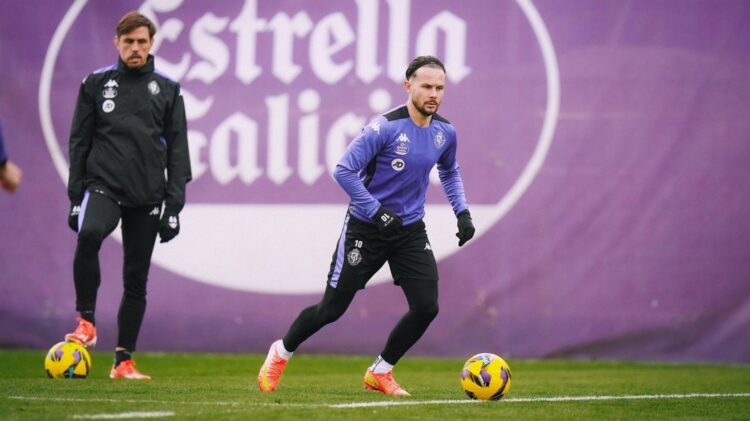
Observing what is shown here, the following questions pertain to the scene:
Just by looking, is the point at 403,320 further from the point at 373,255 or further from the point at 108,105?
the point at 108,105

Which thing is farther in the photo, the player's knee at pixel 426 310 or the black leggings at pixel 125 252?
the black leggings at pixel 125 252

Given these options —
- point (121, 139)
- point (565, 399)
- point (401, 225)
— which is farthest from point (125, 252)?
point (565, 399)

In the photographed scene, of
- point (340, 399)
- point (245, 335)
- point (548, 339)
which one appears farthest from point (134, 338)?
point (548, 339)

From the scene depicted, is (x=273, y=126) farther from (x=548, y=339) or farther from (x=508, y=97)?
(x=548, y=339)

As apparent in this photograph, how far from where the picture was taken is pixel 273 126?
10.6 m

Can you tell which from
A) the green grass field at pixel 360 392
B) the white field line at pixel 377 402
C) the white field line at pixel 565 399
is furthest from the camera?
the white field line at pixel 565 399

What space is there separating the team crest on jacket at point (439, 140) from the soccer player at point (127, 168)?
5.87ft

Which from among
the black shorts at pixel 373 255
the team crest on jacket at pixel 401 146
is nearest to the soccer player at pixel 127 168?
the black shorts at pixel 373 255

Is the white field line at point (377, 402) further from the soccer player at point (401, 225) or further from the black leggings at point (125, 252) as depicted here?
the black leggings at point (125, 252)

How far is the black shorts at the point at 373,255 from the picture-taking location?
6398mm

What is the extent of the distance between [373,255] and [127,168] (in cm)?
176

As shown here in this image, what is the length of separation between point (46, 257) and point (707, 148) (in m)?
5.74

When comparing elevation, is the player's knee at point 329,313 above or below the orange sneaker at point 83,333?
above

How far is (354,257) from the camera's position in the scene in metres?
6.39
